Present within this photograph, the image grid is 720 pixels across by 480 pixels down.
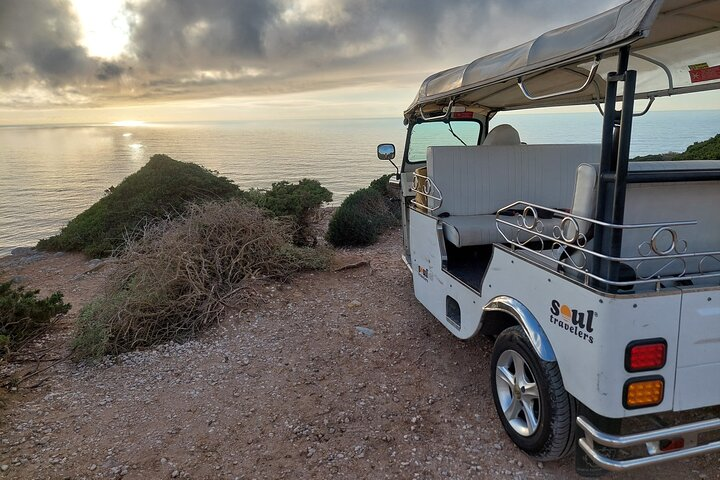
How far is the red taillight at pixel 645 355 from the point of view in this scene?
2.18 metres

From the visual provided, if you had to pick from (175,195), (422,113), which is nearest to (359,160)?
(175,195)

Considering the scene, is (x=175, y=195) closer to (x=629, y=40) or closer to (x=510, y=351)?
(x=510, y=351)

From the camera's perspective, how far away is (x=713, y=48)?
3.29 m

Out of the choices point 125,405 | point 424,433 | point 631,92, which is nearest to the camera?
point 631,92

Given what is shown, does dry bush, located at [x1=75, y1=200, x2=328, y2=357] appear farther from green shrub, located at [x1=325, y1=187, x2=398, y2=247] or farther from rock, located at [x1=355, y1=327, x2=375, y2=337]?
green shrub, located at [x1=325, y1=187, x2=398, y2=247]

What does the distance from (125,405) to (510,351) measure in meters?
2.98

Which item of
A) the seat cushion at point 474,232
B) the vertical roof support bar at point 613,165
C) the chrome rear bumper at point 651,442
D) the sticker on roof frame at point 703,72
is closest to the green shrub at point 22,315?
the seat cushion at point 474,232

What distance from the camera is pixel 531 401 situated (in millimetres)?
2881

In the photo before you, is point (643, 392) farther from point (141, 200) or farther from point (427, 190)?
point (141, 200)

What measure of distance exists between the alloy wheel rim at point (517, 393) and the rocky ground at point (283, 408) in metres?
0.21

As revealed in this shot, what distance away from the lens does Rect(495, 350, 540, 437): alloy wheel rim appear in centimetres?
282

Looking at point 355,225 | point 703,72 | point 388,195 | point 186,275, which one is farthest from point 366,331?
point 388,195

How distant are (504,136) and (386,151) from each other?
4.69 feet

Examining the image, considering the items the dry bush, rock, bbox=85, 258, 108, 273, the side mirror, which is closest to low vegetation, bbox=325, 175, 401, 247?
the side mirror
